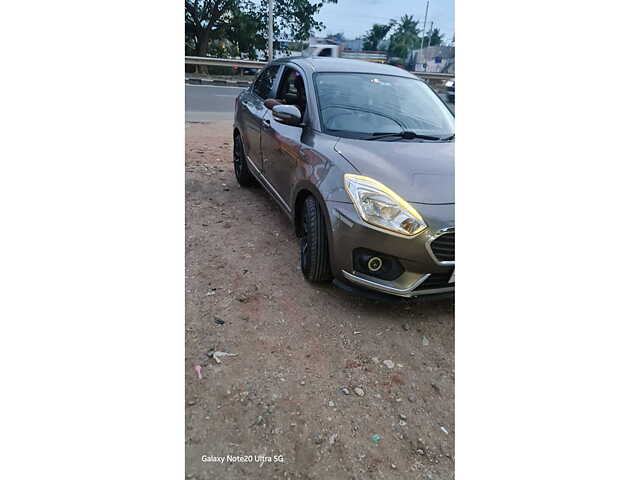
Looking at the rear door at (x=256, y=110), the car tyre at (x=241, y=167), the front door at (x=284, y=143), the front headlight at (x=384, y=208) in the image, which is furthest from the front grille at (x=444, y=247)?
the car tyre at (x=241, y=167)

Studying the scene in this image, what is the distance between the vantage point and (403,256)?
2.06 metres

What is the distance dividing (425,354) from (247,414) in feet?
3.14

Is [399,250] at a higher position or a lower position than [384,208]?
lower

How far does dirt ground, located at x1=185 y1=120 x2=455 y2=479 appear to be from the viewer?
1495 millimetres

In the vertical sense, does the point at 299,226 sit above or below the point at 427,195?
below

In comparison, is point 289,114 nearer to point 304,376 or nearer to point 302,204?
point 302,204

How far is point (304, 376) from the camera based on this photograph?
6.00ft

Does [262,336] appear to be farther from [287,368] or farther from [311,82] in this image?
[311,82]

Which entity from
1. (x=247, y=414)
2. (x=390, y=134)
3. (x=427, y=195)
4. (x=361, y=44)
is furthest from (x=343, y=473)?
(x=361, y=44)

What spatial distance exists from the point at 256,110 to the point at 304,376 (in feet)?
8.38

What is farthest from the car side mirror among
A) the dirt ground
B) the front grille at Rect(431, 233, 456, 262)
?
the front grille at Rect(431, 233, 456, 262)

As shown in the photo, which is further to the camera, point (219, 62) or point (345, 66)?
point (345, 66)

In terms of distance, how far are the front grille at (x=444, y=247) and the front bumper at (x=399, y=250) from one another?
0.06ft

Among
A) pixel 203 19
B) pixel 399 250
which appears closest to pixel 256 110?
pixel 203 19
